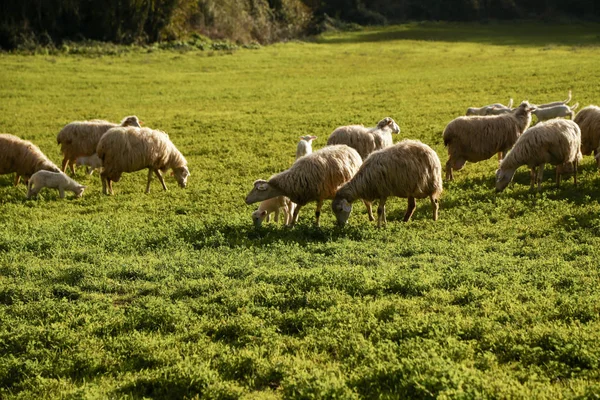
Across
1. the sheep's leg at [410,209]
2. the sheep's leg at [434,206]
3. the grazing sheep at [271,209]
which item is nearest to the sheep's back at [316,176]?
the grazing sheep at [271,209]

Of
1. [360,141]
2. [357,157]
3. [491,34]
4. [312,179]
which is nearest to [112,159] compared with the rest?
[360,141]

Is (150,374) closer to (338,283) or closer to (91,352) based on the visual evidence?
(91,352)

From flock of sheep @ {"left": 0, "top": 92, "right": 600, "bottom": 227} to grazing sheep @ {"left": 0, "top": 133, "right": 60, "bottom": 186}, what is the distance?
0.07 feet

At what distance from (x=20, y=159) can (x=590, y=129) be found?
12801mm

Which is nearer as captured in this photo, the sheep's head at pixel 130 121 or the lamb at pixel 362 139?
the lamb at pixel 362 139

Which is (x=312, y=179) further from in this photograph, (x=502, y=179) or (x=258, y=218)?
(x=502, y=179)

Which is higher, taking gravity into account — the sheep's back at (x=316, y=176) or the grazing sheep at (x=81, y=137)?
the sheep's back at (x=316, y=176)

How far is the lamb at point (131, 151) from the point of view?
16219 millimetres

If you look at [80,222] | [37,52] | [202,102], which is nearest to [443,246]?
[80,222]

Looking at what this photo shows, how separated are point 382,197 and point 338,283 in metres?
3.74

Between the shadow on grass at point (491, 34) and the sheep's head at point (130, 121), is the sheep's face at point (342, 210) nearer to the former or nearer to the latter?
the sheep's head at point (130, 121)

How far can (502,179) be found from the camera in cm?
1432

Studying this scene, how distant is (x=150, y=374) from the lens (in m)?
7.11

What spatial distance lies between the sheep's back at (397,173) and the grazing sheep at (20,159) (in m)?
8.01
